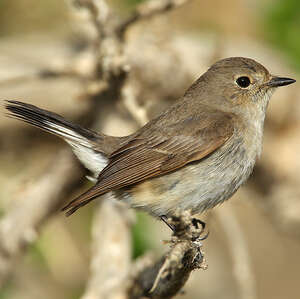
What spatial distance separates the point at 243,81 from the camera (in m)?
4.93

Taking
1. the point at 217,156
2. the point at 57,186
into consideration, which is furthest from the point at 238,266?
the point at 57,186

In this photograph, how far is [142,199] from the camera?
4.50 metres

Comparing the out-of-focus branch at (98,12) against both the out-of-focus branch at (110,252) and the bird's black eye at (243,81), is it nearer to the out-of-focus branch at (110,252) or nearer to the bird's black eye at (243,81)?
the bird's black eye at (243,81)

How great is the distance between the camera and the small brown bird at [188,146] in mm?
4402

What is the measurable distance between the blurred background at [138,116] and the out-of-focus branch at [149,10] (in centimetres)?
36

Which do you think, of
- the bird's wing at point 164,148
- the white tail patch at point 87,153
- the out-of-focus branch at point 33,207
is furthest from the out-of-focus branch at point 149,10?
the out-of-focus branch at point 33,207

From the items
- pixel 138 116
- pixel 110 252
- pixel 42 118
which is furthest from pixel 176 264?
pixel 138 116

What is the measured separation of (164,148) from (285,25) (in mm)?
2727

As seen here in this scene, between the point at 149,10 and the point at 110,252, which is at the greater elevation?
the point at 149,10

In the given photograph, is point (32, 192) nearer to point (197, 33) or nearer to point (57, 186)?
point (57, 186)

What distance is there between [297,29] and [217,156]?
9.07ft

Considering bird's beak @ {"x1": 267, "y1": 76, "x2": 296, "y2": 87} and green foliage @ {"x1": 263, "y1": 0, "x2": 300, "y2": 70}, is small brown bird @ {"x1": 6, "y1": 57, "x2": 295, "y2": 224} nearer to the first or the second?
bird's beak @ {"x1": 267, "y1": 76, "x2": 296, "y2": 87}

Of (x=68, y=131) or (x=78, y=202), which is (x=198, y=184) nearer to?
(x=78, y=202)

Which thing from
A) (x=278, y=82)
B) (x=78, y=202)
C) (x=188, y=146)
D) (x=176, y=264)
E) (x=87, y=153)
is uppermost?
(x=278, y=82)
